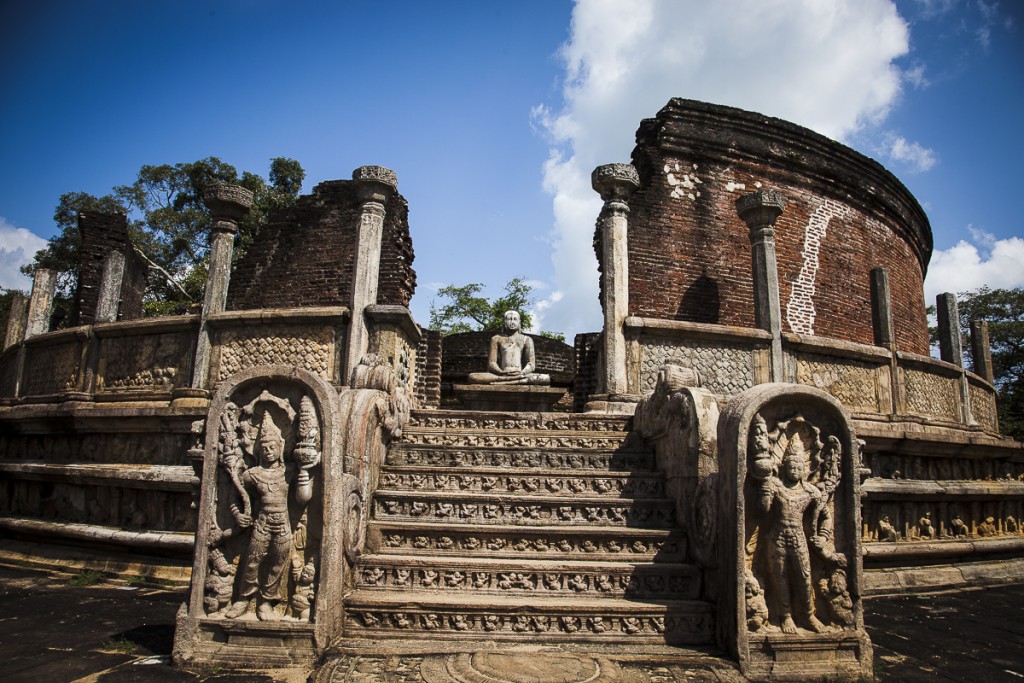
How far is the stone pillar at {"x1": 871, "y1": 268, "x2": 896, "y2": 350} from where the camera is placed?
888cm

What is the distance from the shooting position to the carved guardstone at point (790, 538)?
3182 mm

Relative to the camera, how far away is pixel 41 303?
10.9 m

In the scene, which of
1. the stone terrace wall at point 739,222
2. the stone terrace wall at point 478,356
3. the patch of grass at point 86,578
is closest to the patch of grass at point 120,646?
the patch of grass at point 86,578

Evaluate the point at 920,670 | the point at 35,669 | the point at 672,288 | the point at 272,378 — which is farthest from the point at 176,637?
the point at 672,288

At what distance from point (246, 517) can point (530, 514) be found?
1850mm

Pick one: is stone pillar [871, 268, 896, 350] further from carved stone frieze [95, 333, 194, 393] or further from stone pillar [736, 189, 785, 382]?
carved stone frieze [95, 333, 194, 393]

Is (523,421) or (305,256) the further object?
(305,256)

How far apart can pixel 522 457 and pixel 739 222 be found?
9.13 meters

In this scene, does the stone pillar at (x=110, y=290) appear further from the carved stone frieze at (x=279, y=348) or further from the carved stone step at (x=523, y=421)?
the carved stone step at (x=523, y=421)

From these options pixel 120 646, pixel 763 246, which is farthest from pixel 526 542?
pixel 763 246

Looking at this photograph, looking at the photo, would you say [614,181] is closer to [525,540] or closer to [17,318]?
[525,540]

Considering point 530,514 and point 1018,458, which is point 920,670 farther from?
point 1018,458

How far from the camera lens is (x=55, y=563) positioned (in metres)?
6.08

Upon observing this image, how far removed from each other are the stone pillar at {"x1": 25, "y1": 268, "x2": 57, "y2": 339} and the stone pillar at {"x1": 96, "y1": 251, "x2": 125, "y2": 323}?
6.69 ft
